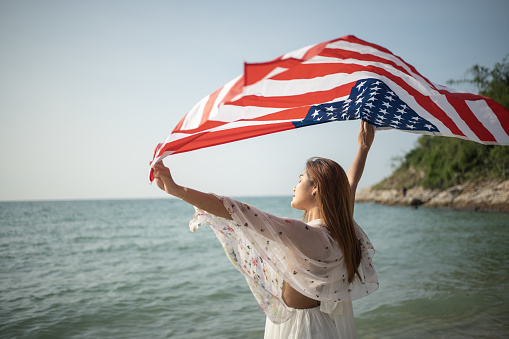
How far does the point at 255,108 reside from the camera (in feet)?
6.53

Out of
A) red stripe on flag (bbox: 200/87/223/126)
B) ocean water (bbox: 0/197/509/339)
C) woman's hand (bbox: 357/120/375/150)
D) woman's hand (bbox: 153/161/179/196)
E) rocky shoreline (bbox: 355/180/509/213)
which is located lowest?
rocky shoreline (bbox: 355/180/509/213)

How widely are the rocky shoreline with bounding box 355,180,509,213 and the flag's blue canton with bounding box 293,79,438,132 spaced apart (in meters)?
21.9

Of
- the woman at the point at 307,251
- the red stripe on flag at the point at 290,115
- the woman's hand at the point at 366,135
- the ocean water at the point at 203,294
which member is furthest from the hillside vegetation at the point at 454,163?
the woman at the point at 307,251

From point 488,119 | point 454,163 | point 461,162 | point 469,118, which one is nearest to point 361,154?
point 469,118

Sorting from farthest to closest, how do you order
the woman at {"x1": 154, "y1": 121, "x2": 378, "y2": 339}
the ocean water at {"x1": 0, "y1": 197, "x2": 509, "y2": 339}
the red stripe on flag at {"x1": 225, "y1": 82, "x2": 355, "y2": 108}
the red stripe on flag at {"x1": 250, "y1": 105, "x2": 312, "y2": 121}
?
the ocean water at {"x1": 0, "y1": 197, "x2": 509, "y2": 339}, the red stripe on flag at {"x1": 250, "y1": 105, "x2": 312, "y2": 121}, the red stripe on flag at {"x1": 225, "y1": 82, "x2": 355, "y2": 108}, the woman at {"x1": 154, "y1": 121, "x2": 378, "y2": 339}

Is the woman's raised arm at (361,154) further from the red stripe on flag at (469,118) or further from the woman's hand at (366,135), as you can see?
the red stripe on flag at (469,118)

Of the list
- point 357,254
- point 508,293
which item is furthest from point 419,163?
point 357,254

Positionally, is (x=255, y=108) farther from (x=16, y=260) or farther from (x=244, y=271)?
(x=16, y=260)

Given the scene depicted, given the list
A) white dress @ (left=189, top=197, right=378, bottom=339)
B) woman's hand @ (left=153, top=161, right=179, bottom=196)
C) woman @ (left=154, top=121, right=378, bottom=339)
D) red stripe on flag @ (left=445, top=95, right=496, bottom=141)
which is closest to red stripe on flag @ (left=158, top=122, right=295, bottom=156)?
woman's hand @ (left=153, top=161, right=179, bottom=196)

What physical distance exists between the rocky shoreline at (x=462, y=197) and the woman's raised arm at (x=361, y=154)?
22.1 meters

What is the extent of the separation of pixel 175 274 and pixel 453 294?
5936 mm

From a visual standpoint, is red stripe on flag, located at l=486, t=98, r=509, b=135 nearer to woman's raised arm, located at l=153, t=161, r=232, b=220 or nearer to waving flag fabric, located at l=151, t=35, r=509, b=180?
waving flag fabric, located at l=151, t=35, r=509, b=180

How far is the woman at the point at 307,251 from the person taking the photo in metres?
1.57

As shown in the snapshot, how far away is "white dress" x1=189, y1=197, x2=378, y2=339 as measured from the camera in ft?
5.21
